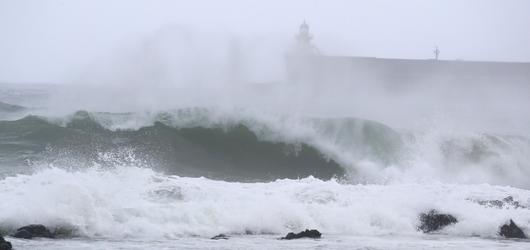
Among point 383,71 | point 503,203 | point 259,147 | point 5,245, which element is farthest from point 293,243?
point 383,71

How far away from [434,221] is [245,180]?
17.6ft

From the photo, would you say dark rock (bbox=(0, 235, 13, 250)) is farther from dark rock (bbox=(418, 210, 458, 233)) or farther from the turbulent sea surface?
dark rock (bbox=(418, 210, 458, 233))

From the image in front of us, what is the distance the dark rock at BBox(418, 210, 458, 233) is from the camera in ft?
43.6

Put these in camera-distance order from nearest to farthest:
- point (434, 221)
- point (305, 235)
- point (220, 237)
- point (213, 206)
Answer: point (220, 237) → point (305, 235) → point (213, 206) → point (434, 221)

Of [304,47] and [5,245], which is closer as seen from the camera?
[5,245]

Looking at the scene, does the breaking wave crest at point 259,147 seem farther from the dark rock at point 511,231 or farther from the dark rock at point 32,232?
the dark rock at point 32,232

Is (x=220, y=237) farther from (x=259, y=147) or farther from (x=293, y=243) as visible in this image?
(x=259, y=147)

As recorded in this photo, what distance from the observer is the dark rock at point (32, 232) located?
10297mm

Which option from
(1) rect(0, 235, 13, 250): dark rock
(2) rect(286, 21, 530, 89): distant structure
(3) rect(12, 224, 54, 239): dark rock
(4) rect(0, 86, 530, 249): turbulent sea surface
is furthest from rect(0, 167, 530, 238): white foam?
(2) rect(286, 21, 530, 89): distant structure

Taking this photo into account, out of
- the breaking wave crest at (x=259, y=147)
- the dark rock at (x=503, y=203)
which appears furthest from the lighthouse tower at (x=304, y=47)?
the dark rock at (x=503, y=203)

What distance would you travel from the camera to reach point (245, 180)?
56.5ft

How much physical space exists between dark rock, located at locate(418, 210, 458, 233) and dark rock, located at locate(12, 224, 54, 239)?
269 inches

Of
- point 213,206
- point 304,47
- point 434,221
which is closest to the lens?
point 213,206

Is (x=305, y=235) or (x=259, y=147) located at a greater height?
(x=259, y=147)
